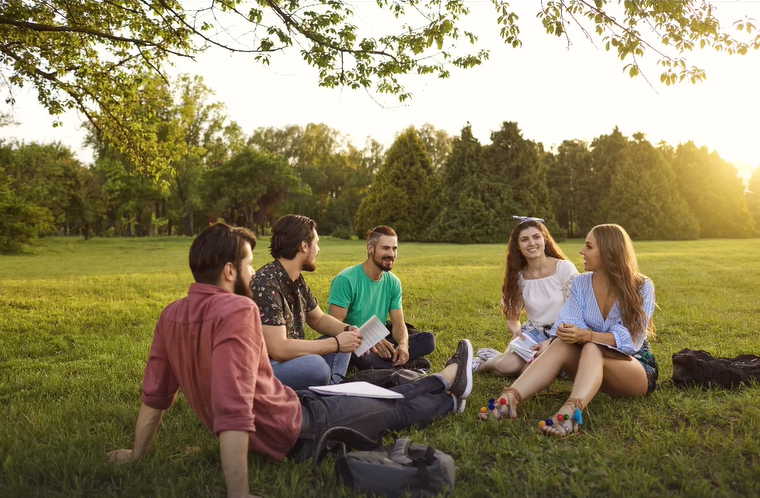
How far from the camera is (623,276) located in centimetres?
434

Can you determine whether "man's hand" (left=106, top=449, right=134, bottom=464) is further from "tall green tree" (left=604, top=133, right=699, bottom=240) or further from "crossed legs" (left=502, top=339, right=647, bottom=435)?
"tall green tree" (left=604, top=133, right=699, bottom=240)

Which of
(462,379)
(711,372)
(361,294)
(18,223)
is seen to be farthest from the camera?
(18,223)

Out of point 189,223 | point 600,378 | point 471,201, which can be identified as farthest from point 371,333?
point 189,223

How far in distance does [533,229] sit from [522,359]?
122 cm

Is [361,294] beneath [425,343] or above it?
above

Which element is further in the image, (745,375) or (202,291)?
(745,375)

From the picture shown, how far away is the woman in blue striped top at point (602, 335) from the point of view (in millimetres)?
4113

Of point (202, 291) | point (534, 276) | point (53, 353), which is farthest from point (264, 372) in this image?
point (53, 353)

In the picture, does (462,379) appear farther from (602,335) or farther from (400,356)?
(400,356)

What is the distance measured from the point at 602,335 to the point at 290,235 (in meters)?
2.42

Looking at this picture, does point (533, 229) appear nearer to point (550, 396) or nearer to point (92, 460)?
point (550, 396)

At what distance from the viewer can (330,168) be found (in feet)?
185

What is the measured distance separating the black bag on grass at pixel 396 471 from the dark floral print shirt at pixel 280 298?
1.13 meters

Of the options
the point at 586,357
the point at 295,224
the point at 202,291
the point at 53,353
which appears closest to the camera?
the point at 202,291
